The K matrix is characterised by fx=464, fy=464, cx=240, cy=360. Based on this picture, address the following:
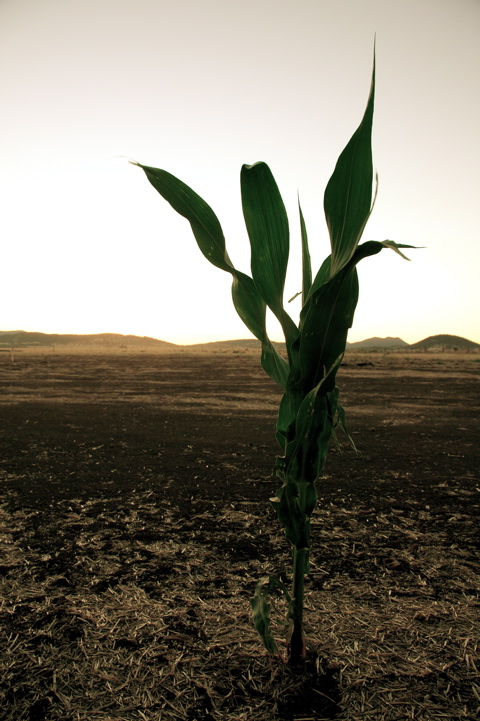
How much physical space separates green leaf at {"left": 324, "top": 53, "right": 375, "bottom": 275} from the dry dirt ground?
1363 mm

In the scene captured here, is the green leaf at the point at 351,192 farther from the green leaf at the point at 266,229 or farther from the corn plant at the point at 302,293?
the green leaf at the point at 266,229

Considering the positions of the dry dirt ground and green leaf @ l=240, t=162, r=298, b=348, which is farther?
the dry dirt ground

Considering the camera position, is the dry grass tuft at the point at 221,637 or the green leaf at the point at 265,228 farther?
the dry grass tuft at the point at 221,637

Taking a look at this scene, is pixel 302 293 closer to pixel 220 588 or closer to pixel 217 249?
pixel 217 249

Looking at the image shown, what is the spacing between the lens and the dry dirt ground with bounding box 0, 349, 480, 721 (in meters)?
1.56

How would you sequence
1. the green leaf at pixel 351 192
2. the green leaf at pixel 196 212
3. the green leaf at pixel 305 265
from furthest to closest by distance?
1. the green leaf at pixel 305 265
2. the green leaf at pixel 196 212
3. the green leaf at pixel 351 192

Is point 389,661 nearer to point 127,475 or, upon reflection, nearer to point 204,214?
point 204,214

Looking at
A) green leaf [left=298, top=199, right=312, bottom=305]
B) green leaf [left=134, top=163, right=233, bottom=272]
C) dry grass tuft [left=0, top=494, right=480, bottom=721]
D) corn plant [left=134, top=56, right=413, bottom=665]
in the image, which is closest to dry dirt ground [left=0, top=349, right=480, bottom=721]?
dry grass tuft [left=0, top=494, right=480, bottom=721]

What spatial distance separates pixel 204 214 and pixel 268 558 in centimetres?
200

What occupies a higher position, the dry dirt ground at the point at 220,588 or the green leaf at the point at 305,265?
the green leaf at the point at 305,265

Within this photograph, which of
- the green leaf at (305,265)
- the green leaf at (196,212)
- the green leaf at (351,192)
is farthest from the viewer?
the green leaf at (305,265)

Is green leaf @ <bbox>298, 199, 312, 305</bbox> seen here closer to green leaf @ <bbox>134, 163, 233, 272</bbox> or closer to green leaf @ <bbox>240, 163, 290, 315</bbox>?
green leaf @ <bbox>240, 163, 290, 315</bbox>

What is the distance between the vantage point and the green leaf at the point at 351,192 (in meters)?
1.20

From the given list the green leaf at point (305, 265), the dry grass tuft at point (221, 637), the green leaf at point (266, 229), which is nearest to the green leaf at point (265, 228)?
the green leaf at point (266, 229)
